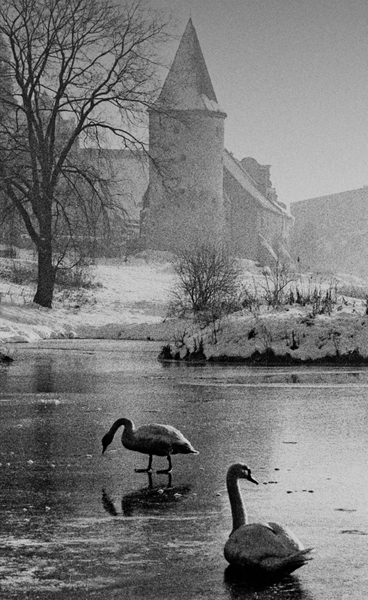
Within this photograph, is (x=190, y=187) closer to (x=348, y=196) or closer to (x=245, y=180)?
(x=245, y=180)

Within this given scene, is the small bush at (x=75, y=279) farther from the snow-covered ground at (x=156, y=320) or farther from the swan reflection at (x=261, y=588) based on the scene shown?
the swan reflection at (x=261, y=588)

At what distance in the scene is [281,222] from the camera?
113750 mm

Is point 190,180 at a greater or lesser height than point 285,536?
greater

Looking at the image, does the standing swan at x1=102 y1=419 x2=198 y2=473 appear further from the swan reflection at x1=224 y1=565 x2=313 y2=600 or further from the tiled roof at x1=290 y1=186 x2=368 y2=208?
the tiled roof at x1=290 y1=186 x2=368 y2=208

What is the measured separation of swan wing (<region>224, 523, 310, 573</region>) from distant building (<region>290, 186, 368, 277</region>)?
492ft

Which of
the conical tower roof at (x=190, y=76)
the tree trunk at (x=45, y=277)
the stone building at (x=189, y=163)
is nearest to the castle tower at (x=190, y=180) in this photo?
the stone building at (x=189, y=163)

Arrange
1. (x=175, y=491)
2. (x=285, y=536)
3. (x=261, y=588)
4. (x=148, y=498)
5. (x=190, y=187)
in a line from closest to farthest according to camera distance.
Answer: (x=261, y=588) < (x=285, y=536) < (x=148, y=498) < (x=175, y=491) < (x=190, y=187)

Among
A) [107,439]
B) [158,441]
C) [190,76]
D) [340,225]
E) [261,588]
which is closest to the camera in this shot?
[261,588]

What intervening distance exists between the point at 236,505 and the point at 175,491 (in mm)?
2200

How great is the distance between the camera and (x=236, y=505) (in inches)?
269

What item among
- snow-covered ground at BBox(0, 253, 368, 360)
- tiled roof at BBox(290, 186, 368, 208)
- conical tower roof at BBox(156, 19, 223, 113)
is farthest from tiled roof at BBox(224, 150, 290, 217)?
tiled roof at BBox(290, 186, 368, 208)

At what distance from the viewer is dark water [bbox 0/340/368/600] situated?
20.6ft

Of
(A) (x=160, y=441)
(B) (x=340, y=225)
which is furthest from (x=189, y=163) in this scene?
(B) (x=340, y=225)

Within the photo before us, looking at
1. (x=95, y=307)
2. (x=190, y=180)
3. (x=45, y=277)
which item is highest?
(x=190, y=180)
